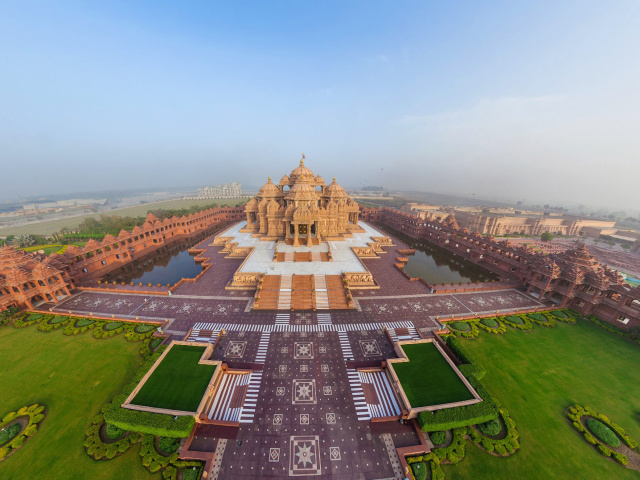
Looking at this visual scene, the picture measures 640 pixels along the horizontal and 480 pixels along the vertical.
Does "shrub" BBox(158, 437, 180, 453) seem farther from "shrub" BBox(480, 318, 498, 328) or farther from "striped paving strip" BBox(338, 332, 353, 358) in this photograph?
"shrub" BBox(480, 318, 498, 328)

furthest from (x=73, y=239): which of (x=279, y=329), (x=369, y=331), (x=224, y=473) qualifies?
(x=369, y=331)

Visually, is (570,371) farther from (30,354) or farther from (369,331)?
(30,354)

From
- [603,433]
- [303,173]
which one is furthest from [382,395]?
[303,173]

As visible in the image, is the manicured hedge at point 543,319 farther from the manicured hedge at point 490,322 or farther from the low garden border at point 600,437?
the low garden border at point 600,437

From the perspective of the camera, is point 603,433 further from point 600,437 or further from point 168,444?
point 168,444

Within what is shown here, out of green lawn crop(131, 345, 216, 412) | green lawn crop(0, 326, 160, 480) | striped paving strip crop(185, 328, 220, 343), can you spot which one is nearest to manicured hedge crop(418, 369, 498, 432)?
Result: green lawn crop(131, 345, 216, 412)
